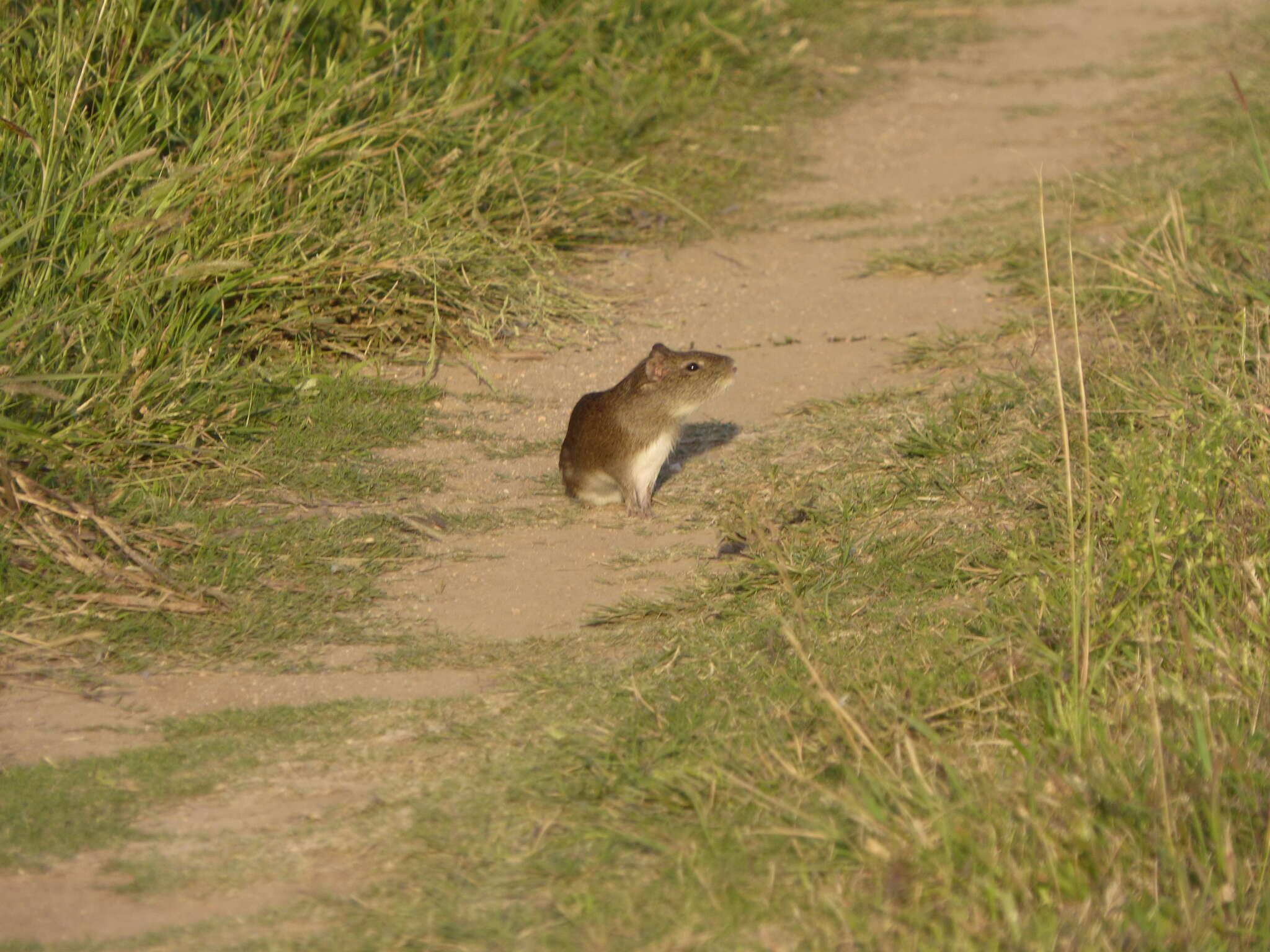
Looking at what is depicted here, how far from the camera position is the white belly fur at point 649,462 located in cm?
516

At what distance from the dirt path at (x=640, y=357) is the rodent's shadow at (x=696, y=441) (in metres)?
0.02

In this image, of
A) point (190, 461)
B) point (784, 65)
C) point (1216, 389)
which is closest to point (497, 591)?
point (190, 461)

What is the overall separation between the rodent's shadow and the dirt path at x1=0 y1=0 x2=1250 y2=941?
2cm

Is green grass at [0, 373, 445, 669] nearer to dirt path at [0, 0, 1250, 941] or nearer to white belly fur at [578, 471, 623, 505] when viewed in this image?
dirt path at [0, 0, 1250, 941]

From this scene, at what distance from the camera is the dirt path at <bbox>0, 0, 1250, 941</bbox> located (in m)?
3.67

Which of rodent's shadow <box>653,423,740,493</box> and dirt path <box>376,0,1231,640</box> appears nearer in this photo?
dirt path <box>376,0,1231,640</box>

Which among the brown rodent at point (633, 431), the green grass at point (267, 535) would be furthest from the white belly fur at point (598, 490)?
the green grass at point (267, 535)

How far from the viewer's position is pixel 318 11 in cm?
689

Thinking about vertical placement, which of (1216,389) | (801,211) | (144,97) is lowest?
(801,211)

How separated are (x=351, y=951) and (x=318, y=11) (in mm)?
5053

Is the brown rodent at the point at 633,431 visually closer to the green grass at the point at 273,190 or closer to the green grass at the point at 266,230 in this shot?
the green grass at the point at 266,230

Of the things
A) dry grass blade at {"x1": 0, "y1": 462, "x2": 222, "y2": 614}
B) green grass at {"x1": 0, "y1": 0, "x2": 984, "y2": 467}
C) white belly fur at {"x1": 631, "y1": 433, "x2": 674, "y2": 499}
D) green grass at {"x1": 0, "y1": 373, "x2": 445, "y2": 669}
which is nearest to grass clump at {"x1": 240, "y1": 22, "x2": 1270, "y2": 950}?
white belly fur at {"x1": 631, "y1": 433, "x2": 674, "y2": 499}

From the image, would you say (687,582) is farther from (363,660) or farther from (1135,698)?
(1135,698)

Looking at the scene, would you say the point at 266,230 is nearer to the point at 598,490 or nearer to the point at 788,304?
the point at 598,490
